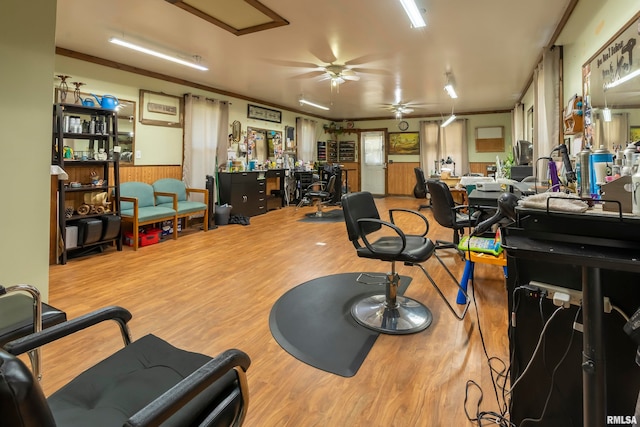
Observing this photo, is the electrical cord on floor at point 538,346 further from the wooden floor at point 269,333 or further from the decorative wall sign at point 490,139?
the decorative wall sign at point 490,139

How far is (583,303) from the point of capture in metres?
0.95

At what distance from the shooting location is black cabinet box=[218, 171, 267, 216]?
20.6ft

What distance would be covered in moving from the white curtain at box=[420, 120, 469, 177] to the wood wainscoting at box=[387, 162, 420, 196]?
43 centimetres

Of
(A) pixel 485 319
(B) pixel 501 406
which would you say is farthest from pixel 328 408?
(A) pixel 485 319

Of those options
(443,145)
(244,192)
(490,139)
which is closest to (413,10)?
(244,192)

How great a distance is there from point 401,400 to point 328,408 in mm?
354

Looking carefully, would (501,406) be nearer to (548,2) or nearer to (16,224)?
(16,224)

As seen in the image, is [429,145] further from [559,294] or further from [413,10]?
[559,294]

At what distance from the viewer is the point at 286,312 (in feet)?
8.33

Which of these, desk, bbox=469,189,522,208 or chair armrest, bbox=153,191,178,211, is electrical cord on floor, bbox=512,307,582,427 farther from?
chair armrest, bbox=153,191,178,211

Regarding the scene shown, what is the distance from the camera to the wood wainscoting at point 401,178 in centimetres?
1005

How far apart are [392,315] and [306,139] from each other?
24.4ft

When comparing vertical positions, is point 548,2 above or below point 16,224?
above

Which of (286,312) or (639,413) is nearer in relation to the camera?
(639,413)
